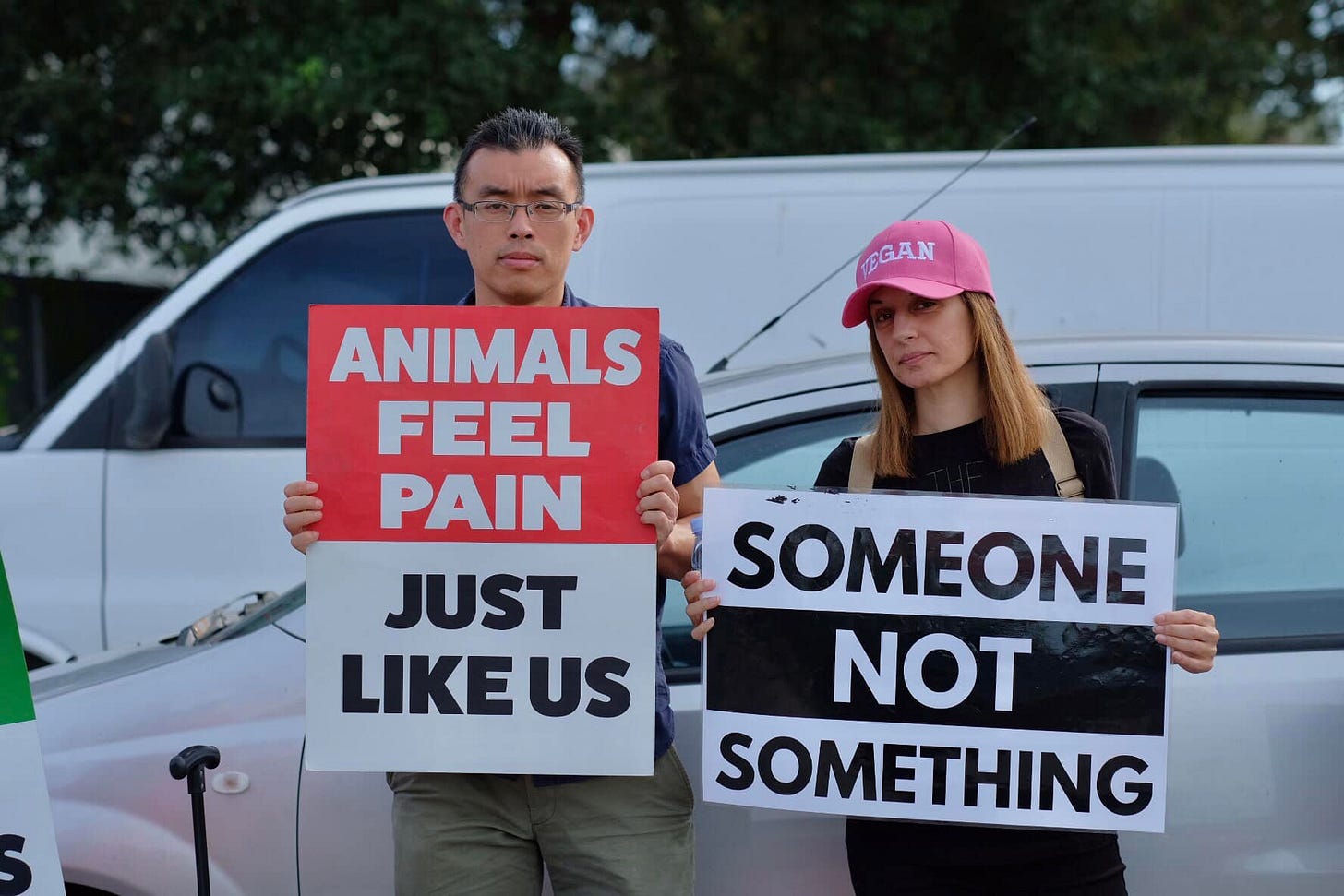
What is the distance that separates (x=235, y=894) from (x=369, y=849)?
29 cm

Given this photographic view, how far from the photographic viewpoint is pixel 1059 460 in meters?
2.15

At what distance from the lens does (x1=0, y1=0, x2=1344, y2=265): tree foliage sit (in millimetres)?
7594

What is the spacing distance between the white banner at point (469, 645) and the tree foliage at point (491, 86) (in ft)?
18.5

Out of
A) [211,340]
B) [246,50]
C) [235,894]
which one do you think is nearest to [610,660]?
[235,894]

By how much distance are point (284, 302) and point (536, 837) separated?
2925mm

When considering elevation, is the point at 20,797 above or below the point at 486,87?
below

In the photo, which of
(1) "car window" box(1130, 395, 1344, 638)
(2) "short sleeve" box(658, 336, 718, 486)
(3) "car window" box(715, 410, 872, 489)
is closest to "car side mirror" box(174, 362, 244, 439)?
(3) "car window" box(715, 410, 872, 489)

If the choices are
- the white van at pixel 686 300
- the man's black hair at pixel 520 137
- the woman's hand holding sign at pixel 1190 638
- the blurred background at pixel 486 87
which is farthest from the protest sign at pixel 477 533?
the blurred background at pixel 486 87

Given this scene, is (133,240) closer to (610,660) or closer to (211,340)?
(211,340)

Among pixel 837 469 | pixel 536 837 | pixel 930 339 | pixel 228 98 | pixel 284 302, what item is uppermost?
pixel 228 98

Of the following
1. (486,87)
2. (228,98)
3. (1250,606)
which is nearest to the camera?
(1250,606)

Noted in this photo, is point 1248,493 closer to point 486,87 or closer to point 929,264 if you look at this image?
point 929,264

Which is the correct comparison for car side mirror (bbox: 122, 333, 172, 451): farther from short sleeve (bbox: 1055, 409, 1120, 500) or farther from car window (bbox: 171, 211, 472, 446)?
short sleeve (bbox: 1055, 409, 1120, 500)

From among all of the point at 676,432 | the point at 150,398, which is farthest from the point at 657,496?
the point at 150,398
